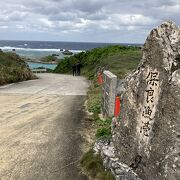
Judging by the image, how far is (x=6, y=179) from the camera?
307 inches

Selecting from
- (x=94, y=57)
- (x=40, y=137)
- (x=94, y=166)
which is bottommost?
(x=94, y=57)

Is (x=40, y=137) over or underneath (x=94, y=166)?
underneath

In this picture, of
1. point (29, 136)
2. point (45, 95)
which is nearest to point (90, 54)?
point (45, 95)

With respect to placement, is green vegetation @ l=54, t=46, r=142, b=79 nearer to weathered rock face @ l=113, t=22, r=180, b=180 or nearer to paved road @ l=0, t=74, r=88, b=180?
paved road @ l=0, t=74, r=88, b=180

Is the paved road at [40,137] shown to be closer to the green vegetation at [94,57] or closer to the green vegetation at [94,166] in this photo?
the green vegetation at [94,166]

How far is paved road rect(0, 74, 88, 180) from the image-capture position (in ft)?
27.2

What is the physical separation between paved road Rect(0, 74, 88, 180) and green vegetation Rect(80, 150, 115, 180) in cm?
23

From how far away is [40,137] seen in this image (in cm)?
1082

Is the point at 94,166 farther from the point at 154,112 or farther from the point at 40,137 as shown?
the point at 40,137

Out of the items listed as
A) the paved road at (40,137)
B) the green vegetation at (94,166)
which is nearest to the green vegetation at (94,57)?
the paved road at (40,137)

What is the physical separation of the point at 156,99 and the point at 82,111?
8.33 m

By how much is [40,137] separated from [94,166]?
303cm

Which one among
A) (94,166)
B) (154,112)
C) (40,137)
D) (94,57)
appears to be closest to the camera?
(154,112)

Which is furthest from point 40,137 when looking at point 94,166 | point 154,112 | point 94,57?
point 94,57
